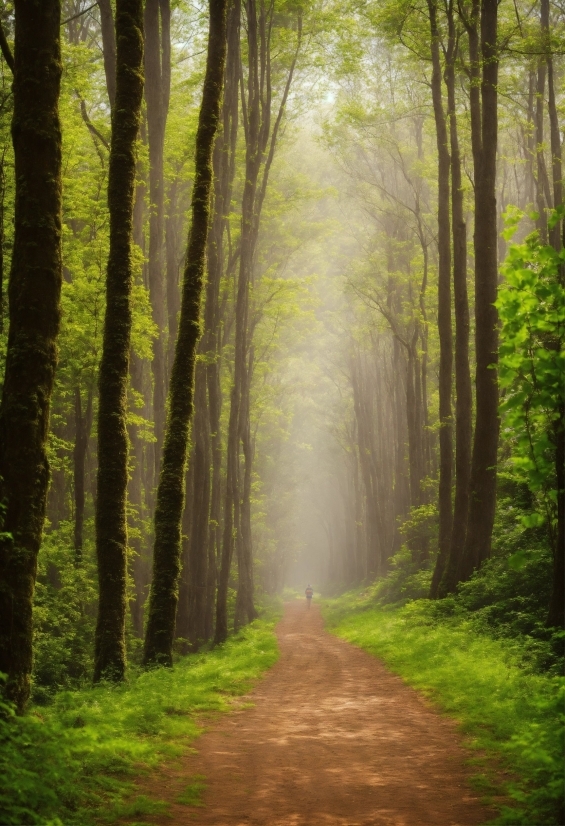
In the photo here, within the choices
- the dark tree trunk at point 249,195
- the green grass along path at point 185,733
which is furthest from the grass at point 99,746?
the dark tree trunk at point 249,195

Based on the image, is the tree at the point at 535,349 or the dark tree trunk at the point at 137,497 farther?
the dark tree trunk at the point at 137,497

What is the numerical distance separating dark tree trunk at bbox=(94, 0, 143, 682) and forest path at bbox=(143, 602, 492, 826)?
2.33m

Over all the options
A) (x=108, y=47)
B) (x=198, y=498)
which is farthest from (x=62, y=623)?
(x=108, y=47)

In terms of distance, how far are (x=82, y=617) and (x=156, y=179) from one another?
11.1 meters

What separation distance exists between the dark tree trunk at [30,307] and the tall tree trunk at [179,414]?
206 inches

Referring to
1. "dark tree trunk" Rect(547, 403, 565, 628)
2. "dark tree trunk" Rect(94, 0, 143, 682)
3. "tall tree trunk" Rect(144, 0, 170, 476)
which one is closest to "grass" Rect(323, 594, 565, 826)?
"dark tree trunk" Rect(547, 403, 565, 628)

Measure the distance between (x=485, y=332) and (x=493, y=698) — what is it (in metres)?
8.87

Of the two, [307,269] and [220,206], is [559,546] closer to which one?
[220,206]

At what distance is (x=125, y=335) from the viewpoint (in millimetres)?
11211

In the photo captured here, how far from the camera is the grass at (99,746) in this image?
16.4ft

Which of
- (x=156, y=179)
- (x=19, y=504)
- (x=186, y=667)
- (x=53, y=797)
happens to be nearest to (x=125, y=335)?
(x=19, y=504)

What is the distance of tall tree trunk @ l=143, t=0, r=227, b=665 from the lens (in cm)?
1280

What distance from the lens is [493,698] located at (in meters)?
9.05

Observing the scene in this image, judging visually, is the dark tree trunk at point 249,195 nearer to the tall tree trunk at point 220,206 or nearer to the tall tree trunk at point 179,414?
the tall tree trunk at point 220,206
